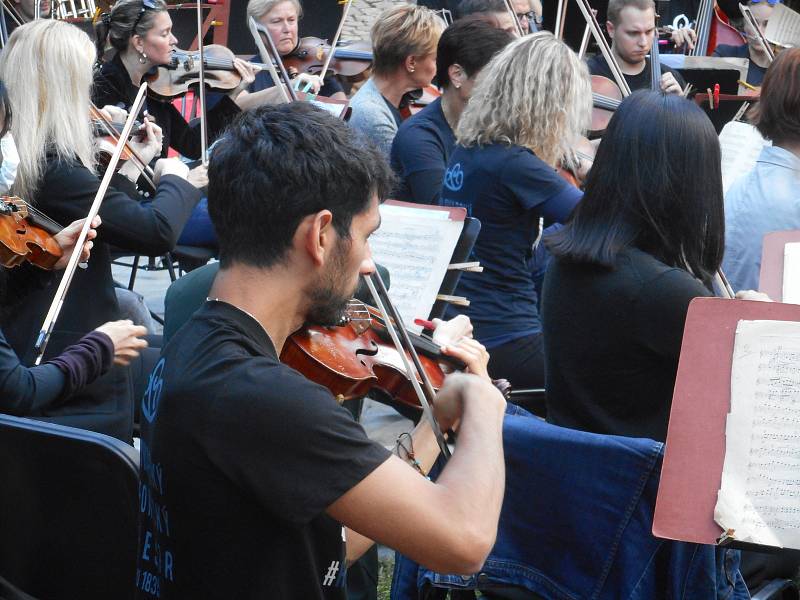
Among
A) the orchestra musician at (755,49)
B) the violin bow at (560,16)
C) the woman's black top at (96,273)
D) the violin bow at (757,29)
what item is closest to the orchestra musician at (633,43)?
the violin bow at (560,16)

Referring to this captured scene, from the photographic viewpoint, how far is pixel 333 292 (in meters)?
1.30

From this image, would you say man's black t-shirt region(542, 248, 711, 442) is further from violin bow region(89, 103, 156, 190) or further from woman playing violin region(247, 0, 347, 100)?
woman playing violin region(247, 0, 347, 100)

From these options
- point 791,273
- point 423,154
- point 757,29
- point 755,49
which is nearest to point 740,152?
point 423,154

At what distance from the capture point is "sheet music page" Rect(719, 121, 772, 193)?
3.38 meters

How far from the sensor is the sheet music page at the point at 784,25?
21.5 ft

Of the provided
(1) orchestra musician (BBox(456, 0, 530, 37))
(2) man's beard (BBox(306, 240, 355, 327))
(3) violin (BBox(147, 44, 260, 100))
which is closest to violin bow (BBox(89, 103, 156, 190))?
(3) violin (BBox(147, 44, 260, 100))

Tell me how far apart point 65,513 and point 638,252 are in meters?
1.18

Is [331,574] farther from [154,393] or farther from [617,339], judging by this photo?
[617,339]

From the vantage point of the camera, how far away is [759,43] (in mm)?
6199

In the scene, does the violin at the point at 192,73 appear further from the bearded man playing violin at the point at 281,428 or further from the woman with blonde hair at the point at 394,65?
the bearded man playing violin at the point at 281,428

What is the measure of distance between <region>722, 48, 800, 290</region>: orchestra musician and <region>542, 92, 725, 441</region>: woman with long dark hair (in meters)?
0.72

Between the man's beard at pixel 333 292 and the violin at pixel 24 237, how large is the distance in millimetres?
1333

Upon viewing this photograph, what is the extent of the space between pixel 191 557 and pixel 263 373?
0.25 meters

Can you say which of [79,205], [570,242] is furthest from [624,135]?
[79,205]
